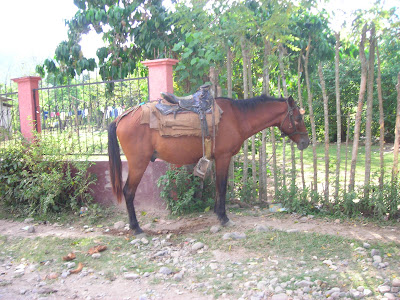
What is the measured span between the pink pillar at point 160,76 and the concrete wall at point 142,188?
1.10 metres

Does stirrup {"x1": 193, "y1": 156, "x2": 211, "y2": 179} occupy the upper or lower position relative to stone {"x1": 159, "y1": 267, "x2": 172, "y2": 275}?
upper

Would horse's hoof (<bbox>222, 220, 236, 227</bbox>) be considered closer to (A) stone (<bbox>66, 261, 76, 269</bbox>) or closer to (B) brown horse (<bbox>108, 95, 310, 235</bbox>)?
(B) brown horse (<bbox>108, 95, 310, 235</bbox>)

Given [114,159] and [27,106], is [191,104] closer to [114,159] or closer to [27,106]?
[114,159]

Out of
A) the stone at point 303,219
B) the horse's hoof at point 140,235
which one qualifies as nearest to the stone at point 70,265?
the horse's hoof at point 140,235

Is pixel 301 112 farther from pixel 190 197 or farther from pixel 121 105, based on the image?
pixel 121 105

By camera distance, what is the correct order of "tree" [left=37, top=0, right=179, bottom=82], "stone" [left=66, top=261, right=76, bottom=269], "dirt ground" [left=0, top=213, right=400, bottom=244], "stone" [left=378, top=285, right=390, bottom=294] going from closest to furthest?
"stone" [left=378, top=285, right=390, bottom=294], "stone" [left=66, top=261, right=76, bottom=269], "dirt ground" [left=0, top=213, right=400, bottom=244], "tree" [left=37, top=0, right=179, bottom=82]

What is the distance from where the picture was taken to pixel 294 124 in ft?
15.5

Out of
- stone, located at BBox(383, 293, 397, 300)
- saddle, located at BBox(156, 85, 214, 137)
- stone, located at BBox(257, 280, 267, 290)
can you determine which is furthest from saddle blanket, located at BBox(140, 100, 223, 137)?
stone, located at BBox(383, 293, 397, 300)

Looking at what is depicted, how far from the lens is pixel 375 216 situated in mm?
4566

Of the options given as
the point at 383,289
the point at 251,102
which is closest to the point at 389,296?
the point at 383,289

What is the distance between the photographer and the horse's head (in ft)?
15.4

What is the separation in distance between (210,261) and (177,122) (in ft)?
5.70

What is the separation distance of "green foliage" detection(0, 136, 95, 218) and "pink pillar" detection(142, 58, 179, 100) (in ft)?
5.14

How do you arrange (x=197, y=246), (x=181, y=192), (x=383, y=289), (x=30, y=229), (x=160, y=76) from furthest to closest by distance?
(x=160, y=76)
(x=181, y=192)
(x=30, y=229)
(x=197, y=246)
(x=383, y=289)
